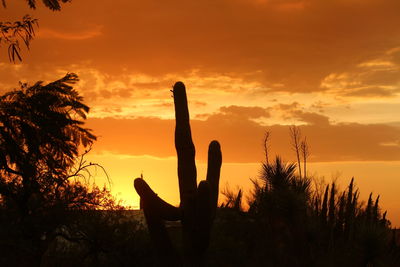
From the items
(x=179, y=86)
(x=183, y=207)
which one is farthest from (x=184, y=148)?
(x=179, y=86)

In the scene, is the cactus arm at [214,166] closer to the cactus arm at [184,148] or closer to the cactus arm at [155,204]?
the cactus arm at [184,148]

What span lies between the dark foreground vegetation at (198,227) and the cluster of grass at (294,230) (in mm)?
33

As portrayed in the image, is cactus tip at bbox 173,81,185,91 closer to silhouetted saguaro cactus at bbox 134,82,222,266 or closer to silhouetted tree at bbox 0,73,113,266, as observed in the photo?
silhouetted saguaro cactus at bbox 134,82,222,266

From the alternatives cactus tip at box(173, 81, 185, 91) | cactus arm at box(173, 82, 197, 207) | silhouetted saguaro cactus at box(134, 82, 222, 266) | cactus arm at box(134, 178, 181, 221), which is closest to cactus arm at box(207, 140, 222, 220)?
silhouetted saguaro cactus at box(134, 82, 222, 266)

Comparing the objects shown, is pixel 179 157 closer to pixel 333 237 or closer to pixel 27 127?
pixel 333 237

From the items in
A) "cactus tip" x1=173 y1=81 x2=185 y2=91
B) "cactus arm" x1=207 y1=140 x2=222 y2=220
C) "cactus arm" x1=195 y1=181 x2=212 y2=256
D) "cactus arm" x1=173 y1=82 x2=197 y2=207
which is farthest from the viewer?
"cactus arm" x1=207 y1=140 x2=222 y2=220

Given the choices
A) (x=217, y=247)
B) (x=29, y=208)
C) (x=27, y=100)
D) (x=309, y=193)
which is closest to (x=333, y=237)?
(x=309, y=193)

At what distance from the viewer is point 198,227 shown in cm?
1503

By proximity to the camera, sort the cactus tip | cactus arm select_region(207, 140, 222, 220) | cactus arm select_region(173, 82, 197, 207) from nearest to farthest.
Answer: cactus arm select_region(173, 82, 197, 207), the cactus tip, cactus arm select_region(207, 140, 222, 220)

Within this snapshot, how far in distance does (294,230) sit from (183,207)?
15.4 ft

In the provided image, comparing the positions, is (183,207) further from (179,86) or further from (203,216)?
(179,86)

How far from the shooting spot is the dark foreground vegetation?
52.6 feet

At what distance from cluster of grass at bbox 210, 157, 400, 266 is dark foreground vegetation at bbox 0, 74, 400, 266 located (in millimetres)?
33

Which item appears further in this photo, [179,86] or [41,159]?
[41,159]
